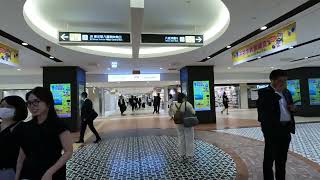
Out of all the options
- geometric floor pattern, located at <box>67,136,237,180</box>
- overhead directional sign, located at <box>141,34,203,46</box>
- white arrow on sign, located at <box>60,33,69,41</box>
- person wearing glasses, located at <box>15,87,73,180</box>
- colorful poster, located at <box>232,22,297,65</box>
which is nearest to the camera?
person wearing glasses, located at <box>15,87,73,180</box>

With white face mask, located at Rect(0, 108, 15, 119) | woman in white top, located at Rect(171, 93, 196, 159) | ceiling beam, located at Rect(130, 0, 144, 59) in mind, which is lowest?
woman in white top, located at Rect(171, 93, 196, 159)

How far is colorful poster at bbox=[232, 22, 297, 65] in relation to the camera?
16.8 feet

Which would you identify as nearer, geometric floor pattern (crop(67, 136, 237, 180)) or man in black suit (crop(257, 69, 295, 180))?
man in black suit (crop(257, 69, 295, 180))

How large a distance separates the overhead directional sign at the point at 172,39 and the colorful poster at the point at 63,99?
18.2 ft

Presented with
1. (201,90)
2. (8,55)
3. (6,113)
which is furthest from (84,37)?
(201,90)

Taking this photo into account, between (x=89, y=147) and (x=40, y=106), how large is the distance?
16.8 feet

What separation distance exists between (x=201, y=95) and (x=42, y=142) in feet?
32.4

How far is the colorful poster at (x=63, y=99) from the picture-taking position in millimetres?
10047

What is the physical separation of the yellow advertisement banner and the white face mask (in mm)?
4686

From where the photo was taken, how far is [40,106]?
1759 millimetres

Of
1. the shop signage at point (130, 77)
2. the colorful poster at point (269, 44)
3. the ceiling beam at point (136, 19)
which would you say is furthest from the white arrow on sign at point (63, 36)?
the shop signage at point (130, 77)

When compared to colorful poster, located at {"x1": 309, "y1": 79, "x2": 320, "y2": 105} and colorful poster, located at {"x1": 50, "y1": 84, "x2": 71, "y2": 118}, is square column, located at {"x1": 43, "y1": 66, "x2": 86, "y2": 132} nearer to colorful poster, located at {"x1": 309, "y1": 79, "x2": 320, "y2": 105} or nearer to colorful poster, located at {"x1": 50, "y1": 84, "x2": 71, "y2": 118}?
colorful poster, located at {"x1": 50, "y1": 84, "x2": 71, "y2": 118}

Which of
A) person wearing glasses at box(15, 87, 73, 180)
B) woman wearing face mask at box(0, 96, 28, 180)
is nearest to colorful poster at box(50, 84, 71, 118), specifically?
woman wearing face mask at box(0, 96, 28, 180)

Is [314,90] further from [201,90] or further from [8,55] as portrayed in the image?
[8,55]
